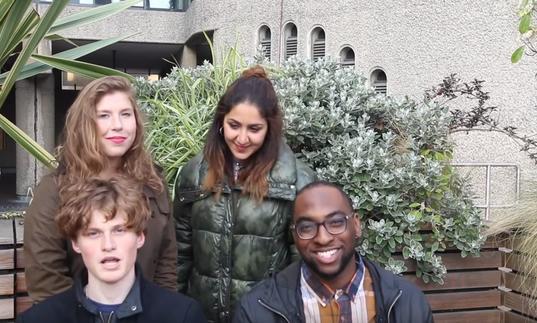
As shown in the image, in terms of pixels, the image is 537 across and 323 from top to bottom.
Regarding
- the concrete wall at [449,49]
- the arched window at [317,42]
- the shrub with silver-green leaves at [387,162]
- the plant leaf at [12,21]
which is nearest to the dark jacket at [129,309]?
the shrub with silver-green leaves at [387,162]

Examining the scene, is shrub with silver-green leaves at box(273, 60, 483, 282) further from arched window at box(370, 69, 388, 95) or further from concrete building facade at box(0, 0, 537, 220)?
arched window at box(370, 69, 388, 95)

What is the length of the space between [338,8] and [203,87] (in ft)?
18.8

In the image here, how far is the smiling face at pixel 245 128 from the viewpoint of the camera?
264 cm

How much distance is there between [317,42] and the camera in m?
10.7

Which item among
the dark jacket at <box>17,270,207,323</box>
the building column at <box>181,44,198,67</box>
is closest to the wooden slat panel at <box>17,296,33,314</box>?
the dark jacket at <box>17,270,207,323</box>

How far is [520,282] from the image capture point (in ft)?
14.0

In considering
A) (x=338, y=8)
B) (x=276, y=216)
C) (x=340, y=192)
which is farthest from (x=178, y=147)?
(x=338, y=8)

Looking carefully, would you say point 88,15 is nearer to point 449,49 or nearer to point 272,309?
point 272,309

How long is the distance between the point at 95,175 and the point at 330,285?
0.94m

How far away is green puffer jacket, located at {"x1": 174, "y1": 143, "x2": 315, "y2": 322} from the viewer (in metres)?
2.71

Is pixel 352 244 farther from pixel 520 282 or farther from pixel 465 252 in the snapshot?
pixel 520 282

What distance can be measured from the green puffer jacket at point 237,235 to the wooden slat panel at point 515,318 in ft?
7.57

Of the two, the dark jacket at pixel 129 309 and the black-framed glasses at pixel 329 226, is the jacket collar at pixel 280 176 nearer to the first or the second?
the black-framed glasses at pixel 329 226

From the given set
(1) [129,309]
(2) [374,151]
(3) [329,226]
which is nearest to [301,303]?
(3) [329,226]
